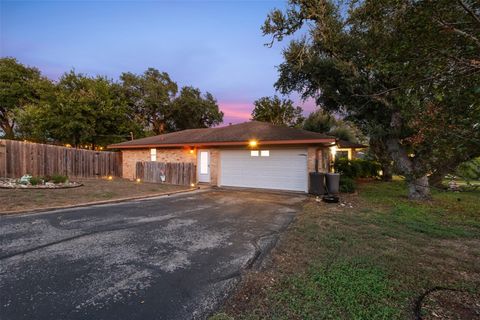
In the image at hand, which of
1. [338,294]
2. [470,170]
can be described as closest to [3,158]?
[338,294]

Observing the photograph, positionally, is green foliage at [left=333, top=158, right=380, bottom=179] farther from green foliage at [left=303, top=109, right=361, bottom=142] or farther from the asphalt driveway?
the asphalt driveway

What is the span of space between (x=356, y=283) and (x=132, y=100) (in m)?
29.7

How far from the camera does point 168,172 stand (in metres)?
13.2

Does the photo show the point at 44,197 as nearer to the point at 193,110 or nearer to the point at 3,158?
the point at 3,158

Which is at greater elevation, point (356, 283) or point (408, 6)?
point (408, 6)

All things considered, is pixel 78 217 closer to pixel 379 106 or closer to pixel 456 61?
pixel 456 61

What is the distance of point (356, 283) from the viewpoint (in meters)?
2.83

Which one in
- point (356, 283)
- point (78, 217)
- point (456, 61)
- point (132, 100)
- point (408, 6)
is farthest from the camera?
point (132, 100)

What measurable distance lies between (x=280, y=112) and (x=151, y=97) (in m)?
16.5

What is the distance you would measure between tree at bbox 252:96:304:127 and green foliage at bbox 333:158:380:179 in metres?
13.1

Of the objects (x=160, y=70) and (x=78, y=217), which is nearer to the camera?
(x=78, y=217)

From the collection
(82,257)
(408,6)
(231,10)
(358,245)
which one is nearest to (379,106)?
(358,245)

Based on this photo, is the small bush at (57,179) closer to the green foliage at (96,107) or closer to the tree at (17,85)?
the green foliage at (96,107)

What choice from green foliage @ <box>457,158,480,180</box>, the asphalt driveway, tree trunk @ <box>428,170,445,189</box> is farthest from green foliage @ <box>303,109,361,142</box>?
green foliage @ <box>457,158,480,180</box>
